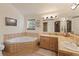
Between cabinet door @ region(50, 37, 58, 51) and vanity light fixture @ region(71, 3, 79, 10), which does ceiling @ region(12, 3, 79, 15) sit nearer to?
vanity light fixture @ region(71, 3, 79, 10)

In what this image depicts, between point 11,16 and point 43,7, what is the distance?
0.52 metres

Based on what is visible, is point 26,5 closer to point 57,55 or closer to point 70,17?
point 70,17

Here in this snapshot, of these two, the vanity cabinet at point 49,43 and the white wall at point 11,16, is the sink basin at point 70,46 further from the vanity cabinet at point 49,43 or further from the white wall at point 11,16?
the white wall at point 11,16

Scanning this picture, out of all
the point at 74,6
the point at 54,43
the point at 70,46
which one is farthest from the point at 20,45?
the point at 74,6

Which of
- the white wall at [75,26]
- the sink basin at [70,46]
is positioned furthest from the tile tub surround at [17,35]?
the white wall at [75,26]

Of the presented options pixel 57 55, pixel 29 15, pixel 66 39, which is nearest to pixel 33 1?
pixel 29 15

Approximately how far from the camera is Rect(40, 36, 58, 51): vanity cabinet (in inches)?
64.7

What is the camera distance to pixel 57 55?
1592 mm

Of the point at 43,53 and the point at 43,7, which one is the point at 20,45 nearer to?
the point at 43,53

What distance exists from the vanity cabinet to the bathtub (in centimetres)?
10

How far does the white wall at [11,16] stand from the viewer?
157 cm

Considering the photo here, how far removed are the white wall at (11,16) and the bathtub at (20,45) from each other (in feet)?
0.48

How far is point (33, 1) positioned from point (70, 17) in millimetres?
622

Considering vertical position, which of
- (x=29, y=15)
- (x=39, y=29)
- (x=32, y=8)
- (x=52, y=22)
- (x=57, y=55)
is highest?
(x=32, y=8)
